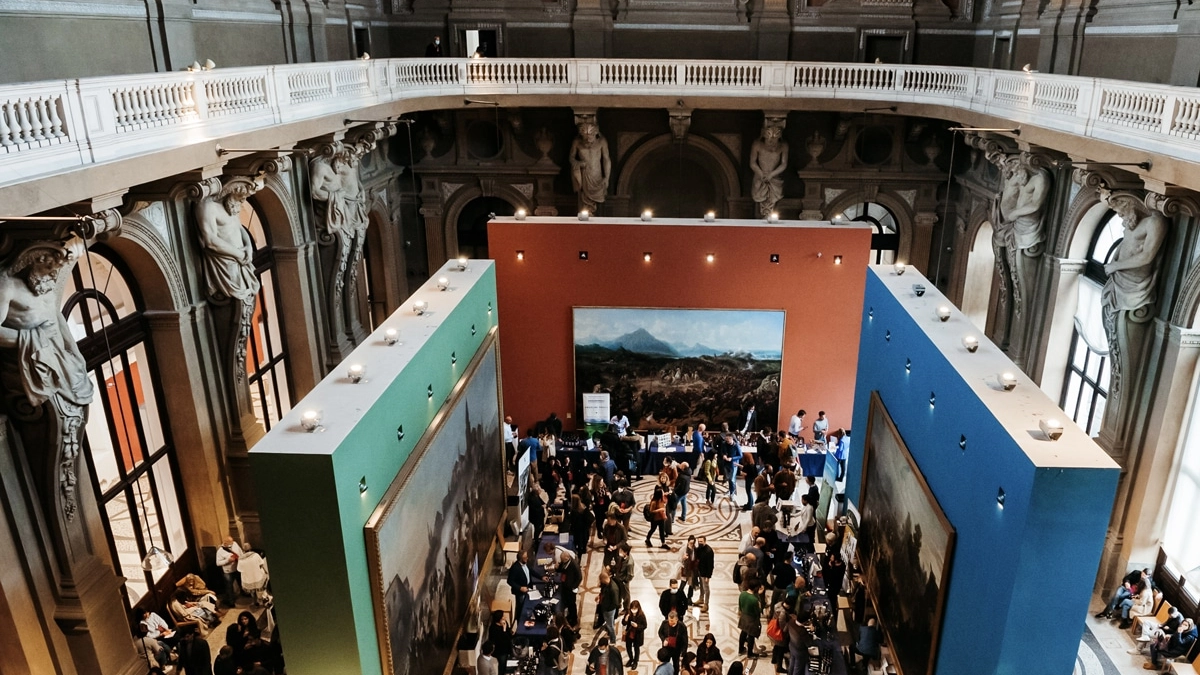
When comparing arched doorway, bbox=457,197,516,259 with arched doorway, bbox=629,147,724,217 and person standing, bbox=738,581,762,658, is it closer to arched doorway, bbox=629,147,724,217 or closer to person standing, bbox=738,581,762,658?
arched doorway, bbox=629,147,724,217

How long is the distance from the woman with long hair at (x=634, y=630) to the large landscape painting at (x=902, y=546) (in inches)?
119

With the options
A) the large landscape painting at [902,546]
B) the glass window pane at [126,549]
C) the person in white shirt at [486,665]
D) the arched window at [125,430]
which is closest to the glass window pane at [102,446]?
the arched window at [125,430]

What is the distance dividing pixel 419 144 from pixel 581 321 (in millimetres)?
8550

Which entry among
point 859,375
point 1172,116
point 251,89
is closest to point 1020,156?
point 1172,116

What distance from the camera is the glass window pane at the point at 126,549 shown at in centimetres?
1070

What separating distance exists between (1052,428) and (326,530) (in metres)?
6.01

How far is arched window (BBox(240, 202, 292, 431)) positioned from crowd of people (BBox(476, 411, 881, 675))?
4364 mm

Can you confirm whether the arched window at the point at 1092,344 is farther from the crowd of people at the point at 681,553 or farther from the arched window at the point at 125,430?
the arched window at the point at 125,430

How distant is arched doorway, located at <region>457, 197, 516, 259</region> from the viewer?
21984 mm

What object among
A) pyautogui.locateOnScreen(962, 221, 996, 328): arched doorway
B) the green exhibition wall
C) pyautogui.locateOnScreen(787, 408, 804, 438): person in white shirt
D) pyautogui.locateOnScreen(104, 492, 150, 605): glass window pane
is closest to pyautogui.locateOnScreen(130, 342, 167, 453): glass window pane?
pyautogui.locateOnScreen(104, 492, 150, 605): glass window pane

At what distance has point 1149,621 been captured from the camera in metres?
10.8

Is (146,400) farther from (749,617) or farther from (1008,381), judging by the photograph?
(1008,381)

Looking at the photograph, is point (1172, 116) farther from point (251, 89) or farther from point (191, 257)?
point (191, 257)

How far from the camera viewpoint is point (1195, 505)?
11078mm
